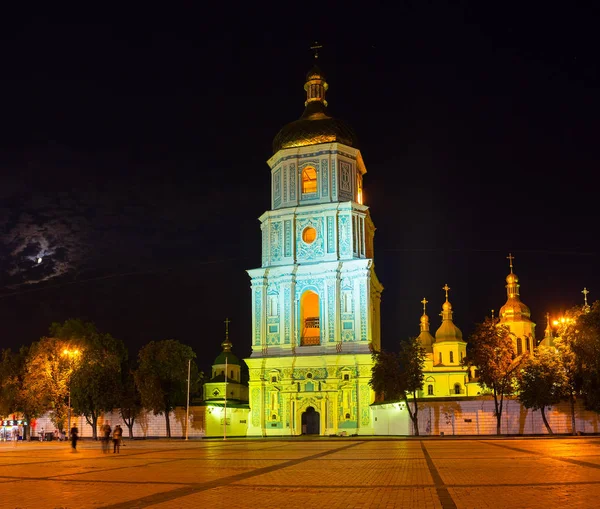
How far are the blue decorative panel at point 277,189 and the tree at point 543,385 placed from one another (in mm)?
30695

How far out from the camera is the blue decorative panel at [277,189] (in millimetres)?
75875

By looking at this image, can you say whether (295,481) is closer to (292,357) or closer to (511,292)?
(292,357)

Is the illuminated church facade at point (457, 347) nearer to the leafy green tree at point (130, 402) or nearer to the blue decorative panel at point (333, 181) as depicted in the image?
the blue decorative panel at point (333, 181)

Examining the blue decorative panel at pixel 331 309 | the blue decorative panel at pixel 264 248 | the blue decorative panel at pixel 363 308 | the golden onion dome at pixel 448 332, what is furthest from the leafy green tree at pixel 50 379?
the golden onion dome at pixel 448 332

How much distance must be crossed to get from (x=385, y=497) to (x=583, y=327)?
36359 millimetres

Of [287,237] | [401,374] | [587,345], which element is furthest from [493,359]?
[287,237]

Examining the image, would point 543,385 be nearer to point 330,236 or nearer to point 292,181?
point 330,236

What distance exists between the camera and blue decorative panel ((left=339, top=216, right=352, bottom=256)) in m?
70.9

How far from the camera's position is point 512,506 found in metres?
13.5

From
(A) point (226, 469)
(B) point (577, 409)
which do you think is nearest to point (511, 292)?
(B) point (577, 409)

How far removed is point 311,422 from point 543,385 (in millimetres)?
23231

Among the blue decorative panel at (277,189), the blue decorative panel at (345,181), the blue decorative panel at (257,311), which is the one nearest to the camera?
the blue decorative panel at (257,311)

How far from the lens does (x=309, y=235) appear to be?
239 ft

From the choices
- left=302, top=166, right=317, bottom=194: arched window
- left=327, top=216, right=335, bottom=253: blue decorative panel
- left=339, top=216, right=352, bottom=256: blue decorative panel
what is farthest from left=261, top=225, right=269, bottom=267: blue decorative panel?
left=339, top=216, right=352, bottom=256: blue decorative panel
